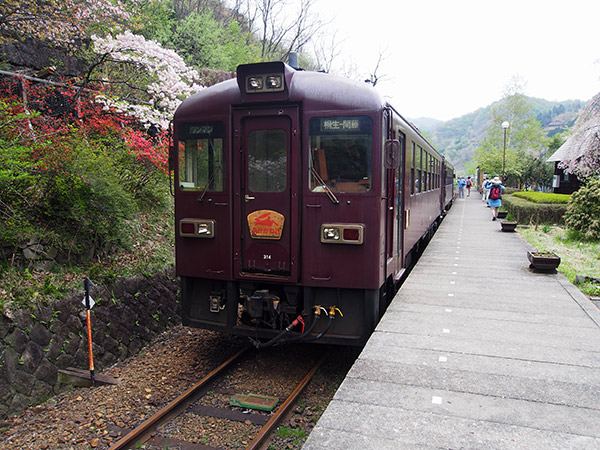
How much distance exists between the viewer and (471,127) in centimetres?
17100

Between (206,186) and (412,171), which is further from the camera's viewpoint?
(412,171)

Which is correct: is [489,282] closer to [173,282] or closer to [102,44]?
[173,282]

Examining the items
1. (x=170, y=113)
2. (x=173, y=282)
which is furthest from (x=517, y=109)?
(x=173, y=282)

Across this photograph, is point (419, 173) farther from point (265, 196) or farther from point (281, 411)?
point (281, 411)

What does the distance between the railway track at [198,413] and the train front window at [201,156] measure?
218 cm

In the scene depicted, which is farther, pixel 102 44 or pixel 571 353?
pixel 102 44

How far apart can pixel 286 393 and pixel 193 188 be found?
2.53 metres

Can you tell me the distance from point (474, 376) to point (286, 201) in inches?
98.5

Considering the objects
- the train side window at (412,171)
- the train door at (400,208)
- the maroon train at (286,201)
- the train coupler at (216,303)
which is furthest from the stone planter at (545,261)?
the train coupler at (216,303)

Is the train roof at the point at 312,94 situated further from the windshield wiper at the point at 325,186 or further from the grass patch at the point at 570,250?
the grass patch at the point at 570,250

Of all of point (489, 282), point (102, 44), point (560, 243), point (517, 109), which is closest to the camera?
point (489, 282)

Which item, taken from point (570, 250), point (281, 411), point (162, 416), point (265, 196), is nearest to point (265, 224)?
point (265, 196)

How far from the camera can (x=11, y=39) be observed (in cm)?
1141

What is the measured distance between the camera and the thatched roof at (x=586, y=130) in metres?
14.2
